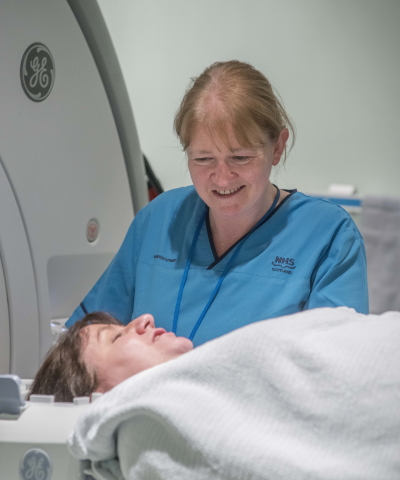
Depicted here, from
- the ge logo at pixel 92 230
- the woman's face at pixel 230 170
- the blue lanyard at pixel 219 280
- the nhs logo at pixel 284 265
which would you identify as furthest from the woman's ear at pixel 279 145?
the ge logo at pixel 92 230

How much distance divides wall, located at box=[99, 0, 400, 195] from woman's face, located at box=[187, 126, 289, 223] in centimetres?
82

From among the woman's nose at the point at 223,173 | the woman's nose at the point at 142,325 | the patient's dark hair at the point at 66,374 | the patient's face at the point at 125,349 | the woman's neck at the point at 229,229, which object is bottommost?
the patient's dark hair at the point at 66,374

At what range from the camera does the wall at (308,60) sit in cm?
219

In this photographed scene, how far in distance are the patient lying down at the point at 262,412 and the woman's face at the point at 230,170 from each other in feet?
1.45

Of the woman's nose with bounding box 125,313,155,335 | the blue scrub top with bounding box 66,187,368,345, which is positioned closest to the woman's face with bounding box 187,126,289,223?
the blue scrub top with bounding box 66,187,368,345

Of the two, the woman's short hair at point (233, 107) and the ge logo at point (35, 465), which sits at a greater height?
the woman's short hair at point (233, 107)

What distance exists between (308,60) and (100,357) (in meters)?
1.63

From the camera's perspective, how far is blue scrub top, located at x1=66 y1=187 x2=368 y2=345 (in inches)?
49.7

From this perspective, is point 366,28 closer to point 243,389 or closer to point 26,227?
point 26,227

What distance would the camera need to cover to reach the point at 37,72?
1.42 m

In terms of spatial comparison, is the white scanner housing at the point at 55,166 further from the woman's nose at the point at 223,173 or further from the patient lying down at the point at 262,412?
the patient lying down at the point at 262,412

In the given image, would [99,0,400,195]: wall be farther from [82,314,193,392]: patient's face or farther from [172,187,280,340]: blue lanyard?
[82,314,193,392]: patient's face

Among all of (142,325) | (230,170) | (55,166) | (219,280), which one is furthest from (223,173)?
(55,166)

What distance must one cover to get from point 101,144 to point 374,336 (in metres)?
Result: 1.06
